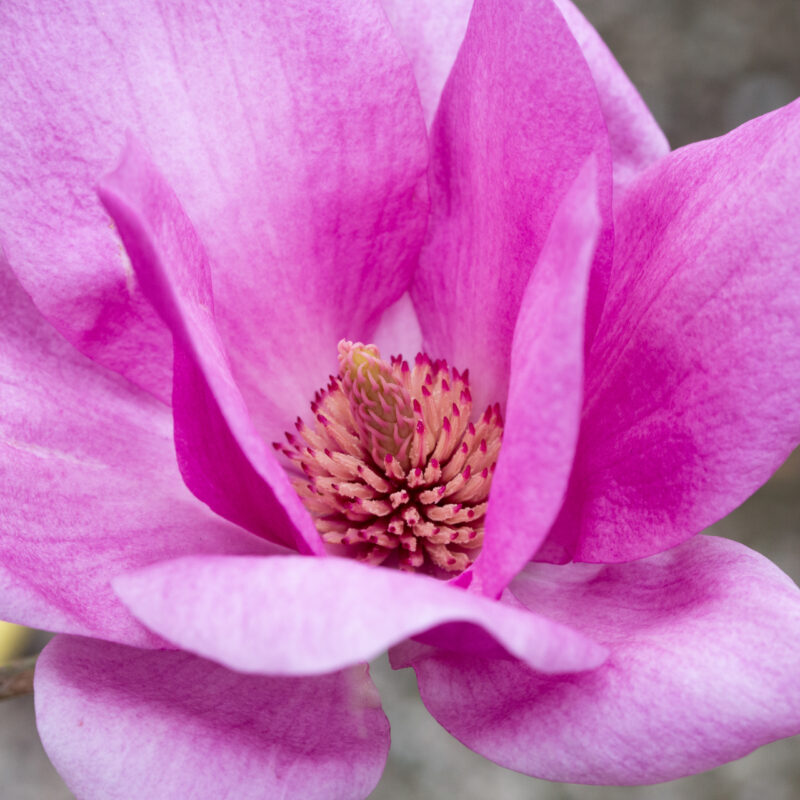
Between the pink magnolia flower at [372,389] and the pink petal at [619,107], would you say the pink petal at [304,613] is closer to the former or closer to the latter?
the pink magnolia flower at [372,389]

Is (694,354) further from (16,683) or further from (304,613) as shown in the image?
(16,683)

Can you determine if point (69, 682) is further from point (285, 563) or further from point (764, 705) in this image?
point (764, 705)

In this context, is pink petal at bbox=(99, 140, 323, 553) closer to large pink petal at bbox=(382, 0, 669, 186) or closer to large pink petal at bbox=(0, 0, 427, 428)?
large pink petal at bbox=(0, 0, 427, 428)

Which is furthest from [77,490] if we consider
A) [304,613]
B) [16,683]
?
[304,613]

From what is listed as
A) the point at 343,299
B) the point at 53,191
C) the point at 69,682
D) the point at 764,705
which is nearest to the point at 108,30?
the point at 53,191

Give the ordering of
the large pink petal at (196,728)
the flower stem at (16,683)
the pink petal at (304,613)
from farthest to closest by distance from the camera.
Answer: the flower stem at (16,683) < the large pink petal at (196,728) < the pink petal at (304,613)

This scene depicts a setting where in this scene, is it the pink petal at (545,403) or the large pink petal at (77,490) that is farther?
the large pink petal at (77,490)

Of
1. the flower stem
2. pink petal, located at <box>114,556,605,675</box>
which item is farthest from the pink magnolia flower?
the flower stem

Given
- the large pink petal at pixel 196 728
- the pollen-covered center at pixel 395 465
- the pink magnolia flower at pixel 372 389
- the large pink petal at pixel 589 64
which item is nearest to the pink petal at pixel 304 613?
the pink magnolia flower at pixel 372 389
